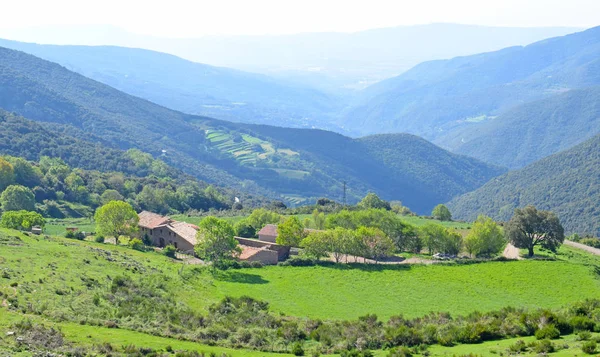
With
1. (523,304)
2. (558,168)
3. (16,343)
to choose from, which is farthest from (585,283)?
(558,168)

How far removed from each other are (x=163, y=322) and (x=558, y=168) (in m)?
162

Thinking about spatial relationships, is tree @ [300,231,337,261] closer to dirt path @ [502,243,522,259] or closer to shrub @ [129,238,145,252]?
shrub @ [129,238,145,252]

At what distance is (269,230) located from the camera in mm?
69875

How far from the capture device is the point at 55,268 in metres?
43.9

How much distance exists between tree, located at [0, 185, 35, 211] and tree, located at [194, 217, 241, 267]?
29.4 m

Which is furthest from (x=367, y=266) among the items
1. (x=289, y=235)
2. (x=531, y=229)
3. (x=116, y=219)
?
(x=116, y=219)

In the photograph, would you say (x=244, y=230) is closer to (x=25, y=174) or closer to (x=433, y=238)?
(x=433, y=238)

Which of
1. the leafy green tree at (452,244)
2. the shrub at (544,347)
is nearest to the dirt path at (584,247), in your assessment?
the leafy green tree at (452,244)

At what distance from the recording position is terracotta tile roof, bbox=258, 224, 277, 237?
6925 centimetres

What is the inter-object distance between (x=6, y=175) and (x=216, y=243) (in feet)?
150

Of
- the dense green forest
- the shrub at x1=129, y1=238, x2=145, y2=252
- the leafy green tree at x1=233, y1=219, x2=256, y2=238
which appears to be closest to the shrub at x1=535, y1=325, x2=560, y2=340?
the shrub at x1=129, y1=238, x2=145, y2=252

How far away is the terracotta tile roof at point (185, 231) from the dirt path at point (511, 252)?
94.6 feet

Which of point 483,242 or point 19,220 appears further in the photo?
point 483,242

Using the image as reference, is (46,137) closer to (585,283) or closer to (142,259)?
(142,259)
